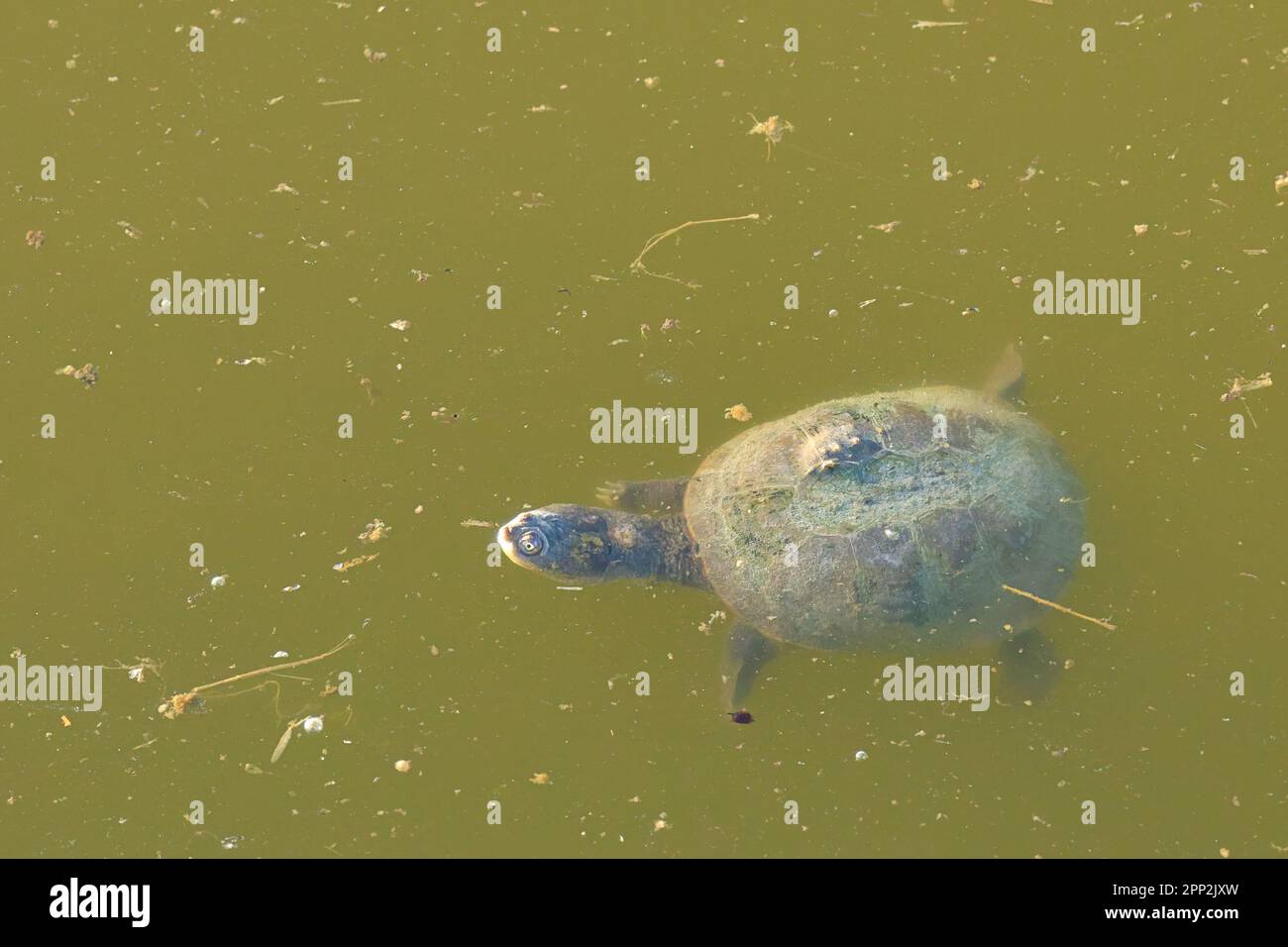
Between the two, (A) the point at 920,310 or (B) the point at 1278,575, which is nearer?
(B) the point at 1278,575

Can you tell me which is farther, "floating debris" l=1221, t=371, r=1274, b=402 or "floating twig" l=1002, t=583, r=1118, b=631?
"floating debris" l=1221, t=371, r=1274, b=402

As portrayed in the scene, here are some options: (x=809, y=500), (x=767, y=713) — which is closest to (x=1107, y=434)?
(x=809, y=500)

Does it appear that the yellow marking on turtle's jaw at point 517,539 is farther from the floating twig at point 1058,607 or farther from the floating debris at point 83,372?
the floating debris at point 83,372

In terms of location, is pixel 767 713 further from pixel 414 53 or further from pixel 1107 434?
pixel 414 53

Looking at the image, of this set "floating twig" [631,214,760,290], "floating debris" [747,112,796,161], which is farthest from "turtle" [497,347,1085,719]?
"floating debris" [747,112,796,161]

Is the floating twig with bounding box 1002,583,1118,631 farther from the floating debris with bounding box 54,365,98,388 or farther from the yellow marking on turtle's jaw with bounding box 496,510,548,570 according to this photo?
the floating debris with bounding box 54,365,98,388

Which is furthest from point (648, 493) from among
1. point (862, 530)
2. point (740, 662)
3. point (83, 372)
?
point (83, 372)
